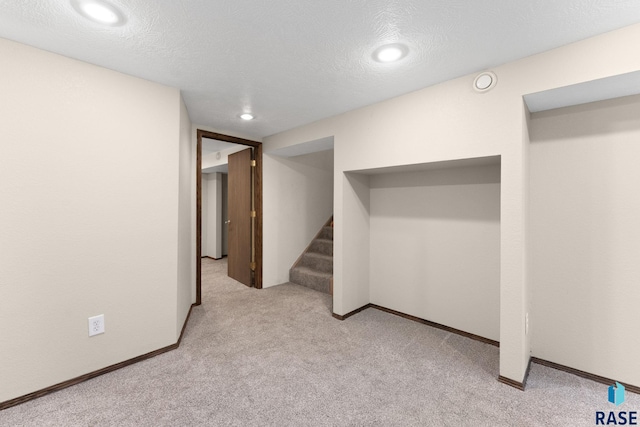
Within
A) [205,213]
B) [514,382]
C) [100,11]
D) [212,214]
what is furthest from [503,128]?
[205,213]

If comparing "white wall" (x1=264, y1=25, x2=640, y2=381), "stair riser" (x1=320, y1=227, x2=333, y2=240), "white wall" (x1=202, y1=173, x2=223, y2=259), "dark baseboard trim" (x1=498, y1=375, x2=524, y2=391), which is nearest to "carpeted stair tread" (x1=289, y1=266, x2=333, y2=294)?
"stair riser" (x1=320, y1=227, x2=333, y2=240)

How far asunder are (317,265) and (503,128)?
9.94 feet

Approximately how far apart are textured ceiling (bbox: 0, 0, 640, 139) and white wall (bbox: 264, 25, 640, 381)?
4.3 inches

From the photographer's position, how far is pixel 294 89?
2.40 metres

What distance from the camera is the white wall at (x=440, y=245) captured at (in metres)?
2.54

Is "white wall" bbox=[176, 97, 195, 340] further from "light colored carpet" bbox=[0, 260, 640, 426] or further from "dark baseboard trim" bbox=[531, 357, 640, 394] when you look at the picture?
"dark baseboard trim" bbox=[531, 357, 640, 394]

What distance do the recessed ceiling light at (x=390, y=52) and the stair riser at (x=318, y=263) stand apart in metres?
2.84

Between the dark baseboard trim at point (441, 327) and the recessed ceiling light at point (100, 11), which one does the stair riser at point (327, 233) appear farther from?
the recessed ceiling light at point (100, 11)

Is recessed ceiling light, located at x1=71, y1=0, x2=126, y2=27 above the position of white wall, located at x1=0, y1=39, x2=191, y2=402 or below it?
above

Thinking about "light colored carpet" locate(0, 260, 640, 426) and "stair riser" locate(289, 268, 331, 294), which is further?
"stair riser" locate(289, 268, 331, 294)

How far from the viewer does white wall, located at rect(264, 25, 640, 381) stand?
5.49 ft

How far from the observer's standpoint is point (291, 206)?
4.43m

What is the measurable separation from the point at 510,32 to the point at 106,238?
287cm

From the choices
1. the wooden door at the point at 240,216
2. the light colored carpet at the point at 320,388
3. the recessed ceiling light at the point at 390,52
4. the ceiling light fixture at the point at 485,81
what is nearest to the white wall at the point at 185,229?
the light colored carpet at the point at 320,388
